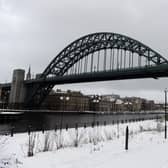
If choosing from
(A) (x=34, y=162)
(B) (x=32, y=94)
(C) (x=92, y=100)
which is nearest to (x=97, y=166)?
(A) (x=34, y=162)

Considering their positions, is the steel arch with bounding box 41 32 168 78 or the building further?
the building

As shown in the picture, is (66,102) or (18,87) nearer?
(18,87)

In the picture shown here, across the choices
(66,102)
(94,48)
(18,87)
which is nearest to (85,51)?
(94,48)

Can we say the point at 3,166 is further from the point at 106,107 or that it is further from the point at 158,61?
the point at 106,107

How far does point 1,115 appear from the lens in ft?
137

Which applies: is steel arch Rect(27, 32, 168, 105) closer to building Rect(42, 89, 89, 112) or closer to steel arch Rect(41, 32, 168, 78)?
steel arch Rect(41, 32, 168, 78)

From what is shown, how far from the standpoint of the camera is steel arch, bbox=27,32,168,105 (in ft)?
A: 170

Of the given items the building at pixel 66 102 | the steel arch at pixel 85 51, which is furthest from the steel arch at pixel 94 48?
the building at pixel 66 102

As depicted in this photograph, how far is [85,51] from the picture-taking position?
61.2 metres

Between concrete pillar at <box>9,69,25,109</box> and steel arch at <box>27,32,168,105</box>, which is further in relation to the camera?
concrete pillar at <box>9,69,25,109</box>

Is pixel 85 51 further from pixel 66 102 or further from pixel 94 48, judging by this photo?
pixel 66 102

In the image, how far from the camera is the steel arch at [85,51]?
5174cm

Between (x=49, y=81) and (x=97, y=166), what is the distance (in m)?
58.0

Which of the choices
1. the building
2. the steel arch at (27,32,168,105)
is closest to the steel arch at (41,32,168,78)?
the steel arch at (27,32,168,105)
